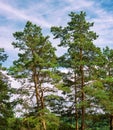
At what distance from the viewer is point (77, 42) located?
4444 centimetres

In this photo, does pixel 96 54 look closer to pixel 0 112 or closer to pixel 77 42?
pixel 77 42

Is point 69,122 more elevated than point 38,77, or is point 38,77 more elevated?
point 38,77

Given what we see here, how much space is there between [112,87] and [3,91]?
40.9 ft

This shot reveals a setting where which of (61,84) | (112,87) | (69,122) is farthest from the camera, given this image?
(112,87)

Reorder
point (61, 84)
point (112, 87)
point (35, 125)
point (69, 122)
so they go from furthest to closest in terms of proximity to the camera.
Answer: point (112, 87)
point (69, 122)
point (61, 84)
point (35, 125)

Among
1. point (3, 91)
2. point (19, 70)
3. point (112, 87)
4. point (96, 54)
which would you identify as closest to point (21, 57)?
point (19, 70)

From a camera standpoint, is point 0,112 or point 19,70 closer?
point 19,70

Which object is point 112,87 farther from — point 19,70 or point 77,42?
point 19,70

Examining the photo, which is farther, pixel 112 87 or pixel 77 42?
pixel 112 87

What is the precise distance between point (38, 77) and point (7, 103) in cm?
472

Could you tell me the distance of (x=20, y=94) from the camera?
1668 inches

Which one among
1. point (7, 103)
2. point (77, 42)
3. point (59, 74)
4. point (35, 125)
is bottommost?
point (35, 125)

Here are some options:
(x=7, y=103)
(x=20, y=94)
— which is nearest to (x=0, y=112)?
(x=7, y=103)

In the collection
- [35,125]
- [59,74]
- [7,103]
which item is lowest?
[35,125]
